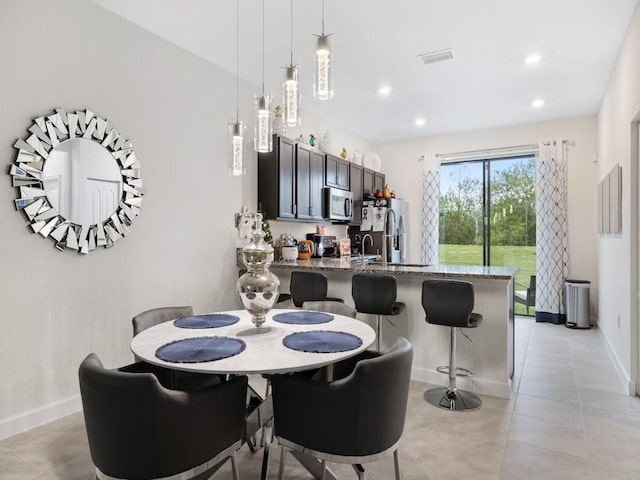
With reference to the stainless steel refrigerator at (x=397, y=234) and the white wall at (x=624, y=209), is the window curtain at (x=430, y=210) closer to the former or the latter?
the stainless steel refrigerator at (x=397, y=234)

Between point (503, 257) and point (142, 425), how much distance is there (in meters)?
6.08

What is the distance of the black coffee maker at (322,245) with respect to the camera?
17.3 feet

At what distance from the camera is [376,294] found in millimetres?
3141

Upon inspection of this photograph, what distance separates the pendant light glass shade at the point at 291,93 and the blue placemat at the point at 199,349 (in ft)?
4.06

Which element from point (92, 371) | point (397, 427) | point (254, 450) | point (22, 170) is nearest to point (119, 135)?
point (22, 170)

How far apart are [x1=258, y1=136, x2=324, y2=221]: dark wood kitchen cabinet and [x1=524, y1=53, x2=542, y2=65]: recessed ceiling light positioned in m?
2.45

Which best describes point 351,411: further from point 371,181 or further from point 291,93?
point 371,181

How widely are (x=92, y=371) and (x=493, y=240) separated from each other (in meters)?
6.16

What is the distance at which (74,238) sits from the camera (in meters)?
2.71

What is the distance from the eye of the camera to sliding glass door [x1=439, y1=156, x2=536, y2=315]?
6.09 metres

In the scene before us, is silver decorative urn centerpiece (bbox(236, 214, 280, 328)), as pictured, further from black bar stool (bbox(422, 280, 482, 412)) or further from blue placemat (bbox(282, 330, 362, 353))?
black bar stool (bbox(422, 280, 482, 412))

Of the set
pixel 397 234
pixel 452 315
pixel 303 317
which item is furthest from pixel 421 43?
pixel 397 234

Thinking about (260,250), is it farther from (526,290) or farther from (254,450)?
(526,290)

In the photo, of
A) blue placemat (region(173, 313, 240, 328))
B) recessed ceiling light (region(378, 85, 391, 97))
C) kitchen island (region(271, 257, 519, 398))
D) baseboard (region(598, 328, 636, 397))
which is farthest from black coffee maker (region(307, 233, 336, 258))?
baseboard (region(598, 328, 636, 397))
